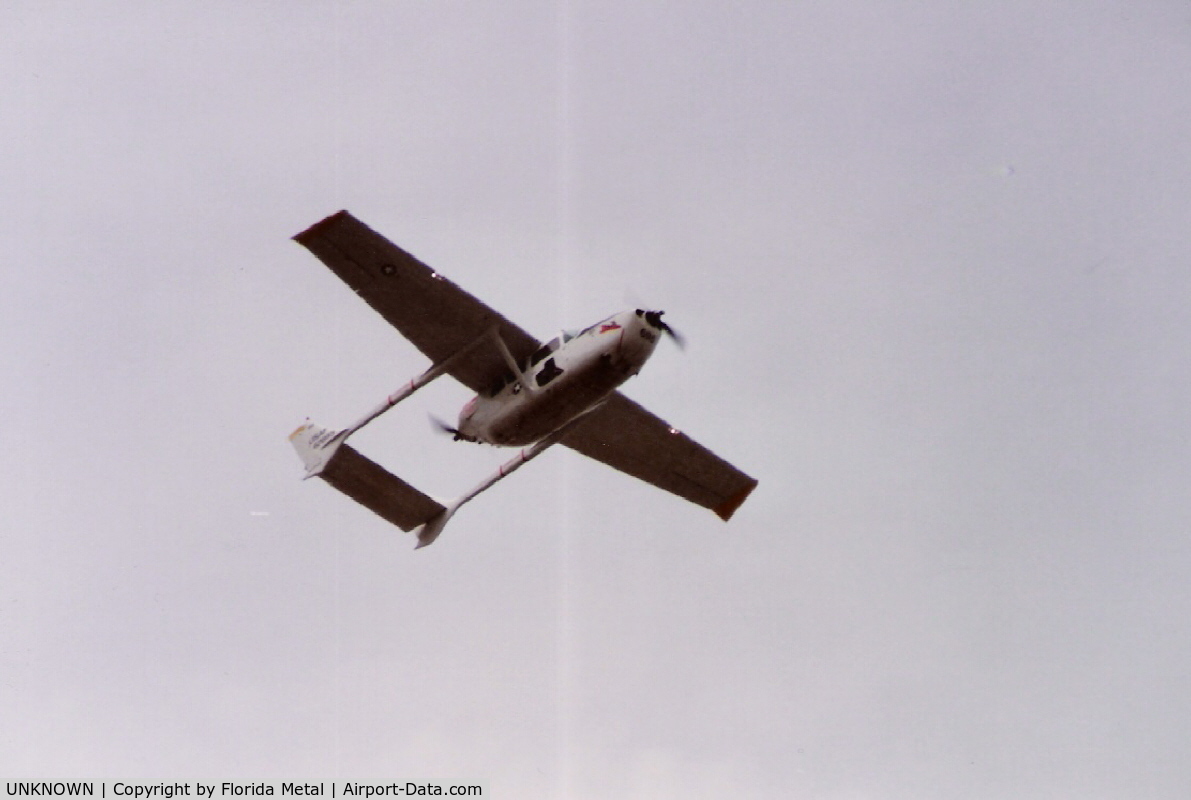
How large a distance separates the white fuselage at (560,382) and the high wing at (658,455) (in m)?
2.79

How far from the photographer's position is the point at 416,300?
96.8 ft

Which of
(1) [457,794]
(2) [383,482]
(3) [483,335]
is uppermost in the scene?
(3) [483,335]

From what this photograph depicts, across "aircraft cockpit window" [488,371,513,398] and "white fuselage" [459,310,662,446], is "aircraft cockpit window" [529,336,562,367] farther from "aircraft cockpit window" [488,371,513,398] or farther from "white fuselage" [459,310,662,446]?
"aircraft cockpit window" [488,371,513,398]

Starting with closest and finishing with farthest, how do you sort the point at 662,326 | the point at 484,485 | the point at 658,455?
the point at 662,326 < the point at 484,485 < the point at 658,455

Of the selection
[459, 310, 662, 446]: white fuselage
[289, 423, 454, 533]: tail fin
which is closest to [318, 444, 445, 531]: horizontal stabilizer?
[289, 423, 454, 533]: tail fin

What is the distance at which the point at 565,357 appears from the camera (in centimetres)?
2864

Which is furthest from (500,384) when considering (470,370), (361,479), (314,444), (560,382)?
(314,444)

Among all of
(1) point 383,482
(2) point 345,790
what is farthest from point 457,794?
(1) point 383,482

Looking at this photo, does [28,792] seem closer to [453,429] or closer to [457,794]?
[457,794]

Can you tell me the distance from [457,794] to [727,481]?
1208 centimetres

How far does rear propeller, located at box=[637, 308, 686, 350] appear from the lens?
2786 centimetres

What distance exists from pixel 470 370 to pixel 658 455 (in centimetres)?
619

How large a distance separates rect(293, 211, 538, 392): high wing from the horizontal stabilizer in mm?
2897

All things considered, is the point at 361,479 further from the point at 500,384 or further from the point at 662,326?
the point at 662,326
